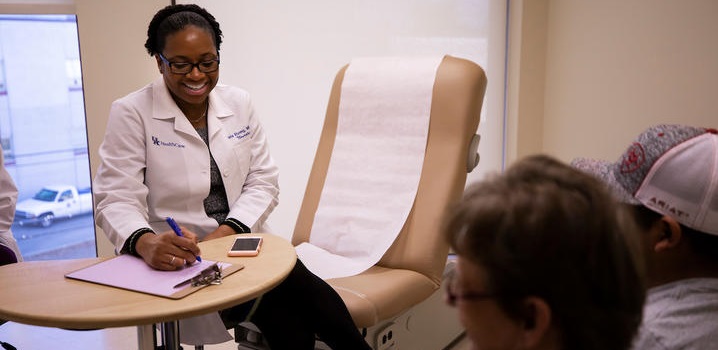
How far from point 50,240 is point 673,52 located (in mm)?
3172

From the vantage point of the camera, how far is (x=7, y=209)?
77.2 inches

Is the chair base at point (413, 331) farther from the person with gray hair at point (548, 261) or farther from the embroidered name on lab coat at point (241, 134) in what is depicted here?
the person with gray hair at point (548, 261)

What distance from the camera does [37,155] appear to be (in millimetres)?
3221

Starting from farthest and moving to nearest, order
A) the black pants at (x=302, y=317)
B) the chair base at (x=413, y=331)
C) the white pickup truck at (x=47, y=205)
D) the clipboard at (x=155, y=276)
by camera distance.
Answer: the white pickup truck at (x=47, y=205) → the chair base at (x=413, y=331) → the black pants at (x=302, y=317) → the clipboard at (x=155, y=276)

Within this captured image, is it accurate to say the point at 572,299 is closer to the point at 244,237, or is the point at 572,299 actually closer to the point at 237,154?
the point at 244,237

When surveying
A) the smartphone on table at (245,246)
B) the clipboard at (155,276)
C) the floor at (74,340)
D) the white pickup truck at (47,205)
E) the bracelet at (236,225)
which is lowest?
the floor at (74,340)

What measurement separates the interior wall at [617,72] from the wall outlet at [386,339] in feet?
4.09

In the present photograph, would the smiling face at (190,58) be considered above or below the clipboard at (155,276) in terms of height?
above

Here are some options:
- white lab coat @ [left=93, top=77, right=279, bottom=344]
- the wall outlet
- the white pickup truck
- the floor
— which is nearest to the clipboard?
white lab coat @ [left=93, top=77, right=279, bottom=344]

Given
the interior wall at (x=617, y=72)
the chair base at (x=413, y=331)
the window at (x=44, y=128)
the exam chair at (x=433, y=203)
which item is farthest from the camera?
the window at (x=44, y=128)

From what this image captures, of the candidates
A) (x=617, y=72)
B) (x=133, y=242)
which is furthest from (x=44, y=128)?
(x=617, y=72)

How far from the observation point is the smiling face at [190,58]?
5.62 feet

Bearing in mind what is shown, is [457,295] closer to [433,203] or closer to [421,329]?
[433,203]

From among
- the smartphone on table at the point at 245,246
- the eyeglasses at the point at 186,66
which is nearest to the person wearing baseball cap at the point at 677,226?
the smartphone on table at the point at 245,246
